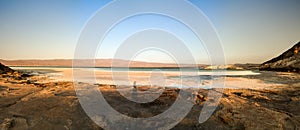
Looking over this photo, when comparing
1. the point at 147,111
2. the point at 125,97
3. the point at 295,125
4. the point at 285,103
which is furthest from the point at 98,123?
the point at 285,103

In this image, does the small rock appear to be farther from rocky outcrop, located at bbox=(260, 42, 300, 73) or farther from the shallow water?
rocky outcrop, located at bbox=(260, 42, 300, 73)

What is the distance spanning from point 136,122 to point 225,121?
244 centimetres

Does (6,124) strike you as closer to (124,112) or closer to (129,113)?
(124,112)

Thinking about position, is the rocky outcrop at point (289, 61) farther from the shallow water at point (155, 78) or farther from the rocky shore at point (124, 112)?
the rocky shore at point (124, 112)

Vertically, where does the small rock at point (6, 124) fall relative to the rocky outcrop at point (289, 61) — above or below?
below

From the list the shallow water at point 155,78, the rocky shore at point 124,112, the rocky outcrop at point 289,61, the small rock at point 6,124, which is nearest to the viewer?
the small rock at point 6,124

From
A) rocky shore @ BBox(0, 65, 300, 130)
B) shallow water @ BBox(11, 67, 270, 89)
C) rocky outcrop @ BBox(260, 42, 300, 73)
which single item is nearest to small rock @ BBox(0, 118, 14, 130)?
rocky shore @ BBox(0, 65, 300, 130)

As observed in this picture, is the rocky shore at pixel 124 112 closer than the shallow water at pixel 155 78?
Yes

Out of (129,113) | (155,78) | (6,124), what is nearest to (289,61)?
(155,78)

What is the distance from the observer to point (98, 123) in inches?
183

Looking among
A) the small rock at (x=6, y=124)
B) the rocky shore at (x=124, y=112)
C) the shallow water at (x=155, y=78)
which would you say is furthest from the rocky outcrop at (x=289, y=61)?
the small rock at (x=6, y=124)

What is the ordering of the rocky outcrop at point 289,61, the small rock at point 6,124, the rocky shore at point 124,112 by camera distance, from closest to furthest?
the small rock at point 6,124 → the rocky shore at point 124,112 → the rocky outcrop at point 289,61

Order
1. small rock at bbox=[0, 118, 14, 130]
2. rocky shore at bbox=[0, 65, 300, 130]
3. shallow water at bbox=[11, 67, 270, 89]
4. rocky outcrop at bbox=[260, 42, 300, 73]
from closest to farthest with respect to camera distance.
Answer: small rock at bbox=[0, 118, 14, 130], rocky shore at bbox=[0, 65, 300, 130], shallow water at bbox=[11, 67, 270, 89], rocky outcrop at bbox=[260, 42, 300, 73]

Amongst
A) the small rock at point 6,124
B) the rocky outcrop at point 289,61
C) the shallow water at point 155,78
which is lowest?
the small rock at point 6,124
